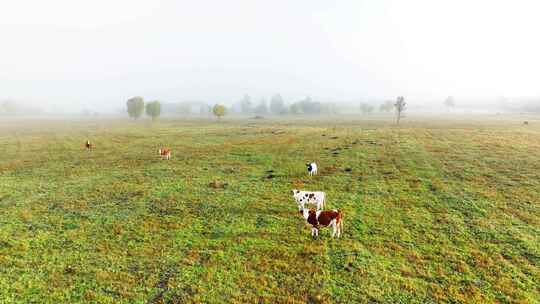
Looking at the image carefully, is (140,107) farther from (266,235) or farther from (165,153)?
(266,235)

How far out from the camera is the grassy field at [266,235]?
11.0 meters

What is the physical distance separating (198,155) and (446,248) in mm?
31435

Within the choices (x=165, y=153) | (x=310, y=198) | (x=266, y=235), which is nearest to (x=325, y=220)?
(x=266, y=235)

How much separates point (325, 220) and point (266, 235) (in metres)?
3.50

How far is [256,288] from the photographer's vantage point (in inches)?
435

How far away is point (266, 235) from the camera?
1523cm

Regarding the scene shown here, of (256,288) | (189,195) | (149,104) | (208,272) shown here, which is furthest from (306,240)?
(149,104)

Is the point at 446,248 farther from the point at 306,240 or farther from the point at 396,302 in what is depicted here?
the point at 306,240

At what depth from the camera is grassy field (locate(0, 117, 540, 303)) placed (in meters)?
11.0

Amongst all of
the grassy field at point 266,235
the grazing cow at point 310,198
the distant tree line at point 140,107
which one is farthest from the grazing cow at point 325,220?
the distant tree line at point 140,107

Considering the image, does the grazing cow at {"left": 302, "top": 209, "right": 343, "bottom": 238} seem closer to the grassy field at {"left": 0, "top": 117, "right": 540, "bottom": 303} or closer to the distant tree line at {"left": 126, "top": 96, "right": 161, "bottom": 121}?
the grassy field at {"left": 0, "top": 117, "right": 540, "bottom": 303}

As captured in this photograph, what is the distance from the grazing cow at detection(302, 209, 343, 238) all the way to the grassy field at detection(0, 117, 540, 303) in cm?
64

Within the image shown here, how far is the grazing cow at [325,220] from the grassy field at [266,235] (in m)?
0.64

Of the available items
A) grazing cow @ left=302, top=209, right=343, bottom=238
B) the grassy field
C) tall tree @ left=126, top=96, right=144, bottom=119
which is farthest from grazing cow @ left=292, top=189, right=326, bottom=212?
tall tree @ left=126, top=96, right=144, bottom=119
